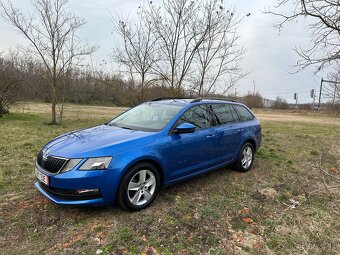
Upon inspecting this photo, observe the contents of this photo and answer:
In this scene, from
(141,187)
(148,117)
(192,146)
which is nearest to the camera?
(141,187)

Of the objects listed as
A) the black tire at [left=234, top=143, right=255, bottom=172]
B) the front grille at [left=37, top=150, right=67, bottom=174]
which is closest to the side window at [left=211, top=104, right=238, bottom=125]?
the black tire at [left=234, top=143, right=255, bottom=172]

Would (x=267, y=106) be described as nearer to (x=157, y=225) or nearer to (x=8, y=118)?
(x=8, y=118)

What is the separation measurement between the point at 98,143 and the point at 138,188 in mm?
799

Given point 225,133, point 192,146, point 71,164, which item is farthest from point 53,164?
point 225,133

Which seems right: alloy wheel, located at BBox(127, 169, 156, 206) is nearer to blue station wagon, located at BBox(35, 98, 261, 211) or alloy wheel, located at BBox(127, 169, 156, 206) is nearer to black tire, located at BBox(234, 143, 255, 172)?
blue station wagon, located at BBox(35, 98, 261, 211)

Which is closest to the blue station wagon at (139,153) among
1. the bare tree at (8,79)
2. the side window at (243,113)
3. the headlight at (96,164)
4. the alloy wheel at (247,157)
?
the headlight at (96,164)

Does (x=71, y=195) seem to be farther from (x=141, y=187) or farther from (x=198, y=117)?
(x=198, y=117)

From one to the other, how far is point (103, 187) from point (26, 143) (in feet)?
18.1

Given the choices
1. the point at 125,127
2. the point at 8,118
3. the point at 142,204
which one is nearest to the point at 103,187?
the point at 142,204

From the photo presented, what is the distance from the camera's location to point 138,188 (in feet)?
11.6

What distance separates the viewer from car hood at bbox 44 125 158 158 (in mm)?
3264

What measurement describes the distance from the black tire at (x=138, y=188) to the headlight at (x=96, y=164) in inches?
11.9

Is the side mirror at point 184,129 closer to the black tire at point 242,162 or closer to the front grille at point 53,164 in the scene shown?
the front grille at point 53,164

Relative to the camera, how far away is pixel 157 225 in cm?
326
